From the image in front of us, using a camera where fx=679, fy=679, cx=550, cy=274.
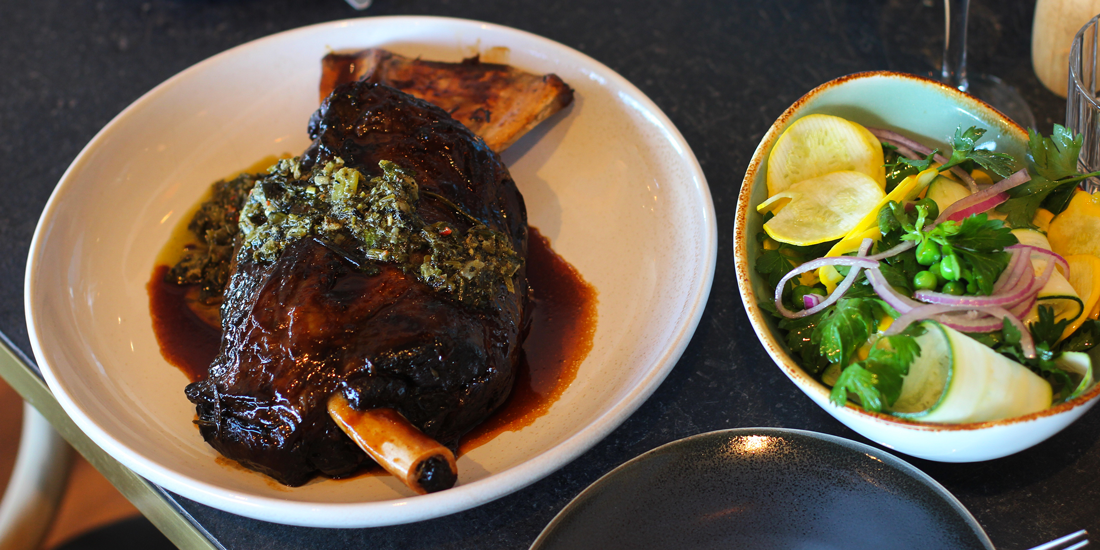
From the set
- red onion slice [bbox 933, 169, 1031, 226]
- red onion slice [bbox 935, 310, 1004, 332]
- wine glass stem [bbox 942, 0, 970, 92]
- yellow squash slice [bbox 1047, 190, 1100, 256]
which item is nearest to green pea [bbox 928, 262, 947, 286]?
red onion slice [bbox 935, 310, 1004, 332]

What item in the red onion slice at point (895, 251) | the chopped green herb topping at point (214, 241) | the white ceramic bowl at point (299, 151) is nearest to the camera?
the red onion slice at point (895, 251)

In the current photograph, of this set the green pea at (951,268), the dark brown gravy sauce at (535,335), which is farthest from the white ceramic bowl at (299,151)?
the green pea at (951,268)

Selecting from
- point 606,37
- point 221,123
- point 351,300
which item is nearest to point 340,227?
point 351,300

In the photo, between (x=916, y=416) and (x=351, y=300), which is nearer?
(x=916, y=416)

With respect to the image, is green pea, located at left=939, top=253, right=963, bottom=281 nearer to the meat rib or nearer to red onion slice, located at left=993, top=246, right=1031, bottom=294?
red onion slice, located at left=993, top=246, right=1031, bottom=294

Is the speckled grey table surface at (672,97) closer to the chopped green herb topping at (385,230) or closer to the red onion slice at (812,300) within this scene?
the red onion slice at (812,300)

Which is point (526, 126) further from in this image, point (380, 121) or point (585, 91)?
point (380, 121)
